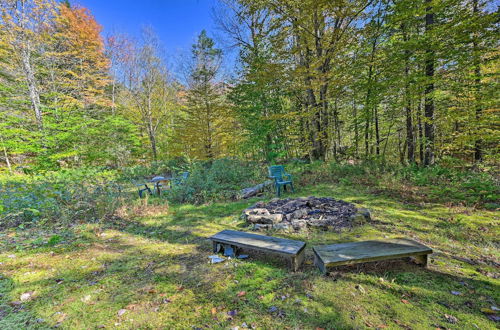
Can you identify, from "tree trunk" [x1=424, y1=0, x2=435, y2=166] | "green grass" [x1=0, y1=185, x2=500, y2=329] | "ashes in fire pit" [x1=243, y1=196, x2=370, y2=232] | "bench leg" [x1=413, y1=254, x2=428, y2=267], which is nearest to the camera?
"green grass" [x1=0, y1=185, x2=500, y2=329]

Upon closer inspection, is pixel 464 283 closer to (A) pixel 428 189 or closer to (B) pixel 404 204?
(B) pixel 404 204

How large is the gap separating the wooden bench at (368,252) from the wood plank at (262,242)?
288 mm

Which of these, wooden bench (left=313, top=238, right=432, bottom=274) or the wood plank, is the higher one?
the wood plank

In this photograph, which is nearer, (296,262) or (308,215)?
(296,262)

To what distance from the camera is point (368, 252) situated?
2266mm

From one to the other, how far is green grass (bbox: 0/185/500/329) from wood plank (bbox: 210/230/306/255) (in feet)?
0.91

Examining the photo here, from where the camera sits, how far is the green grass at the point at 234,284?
176 cm

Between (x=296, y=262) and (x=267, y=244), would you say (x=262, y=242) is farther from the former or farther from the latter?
(x=296, y=262)

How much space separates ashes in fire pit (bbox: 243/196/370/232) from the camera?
3.63 metres

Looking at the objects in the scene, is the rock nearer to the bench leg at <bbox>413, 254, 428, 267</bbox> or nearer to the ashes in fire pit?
the ashes in fire pit

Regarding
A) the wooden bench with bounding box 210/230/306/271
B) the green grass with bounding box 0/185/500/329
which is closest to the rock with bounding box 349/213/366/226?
the green grass with bounding box 0/185/500/329

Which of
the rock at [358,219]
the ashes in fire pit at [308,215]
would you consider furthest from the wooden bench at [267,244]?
the rock at [358,219]

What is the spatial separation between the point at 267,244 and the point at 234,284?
62cm

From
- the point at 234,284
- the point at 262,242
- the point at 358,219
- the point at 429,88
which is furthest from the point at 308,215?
the point at 429,88
